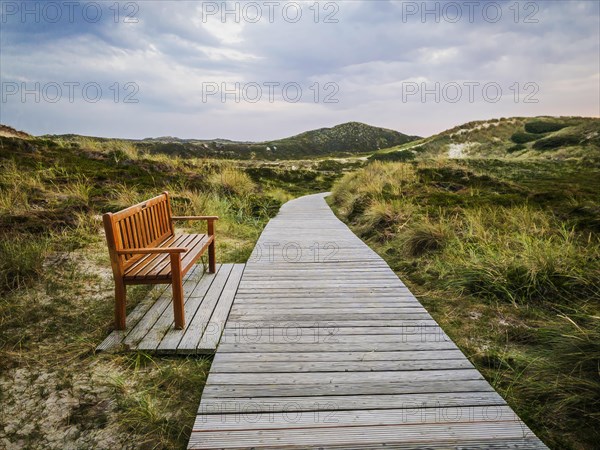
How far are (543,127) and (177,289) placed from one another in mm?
44991

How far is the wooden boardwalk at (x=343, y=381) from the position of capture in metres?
1.89

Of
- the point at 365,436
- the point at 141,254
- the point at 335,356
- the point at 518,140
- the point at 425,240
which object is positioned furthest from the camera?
the point at 518,140

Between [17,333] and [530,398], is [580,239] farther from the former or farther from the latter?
[17,333]

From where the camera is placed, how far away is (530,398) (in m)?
2.25

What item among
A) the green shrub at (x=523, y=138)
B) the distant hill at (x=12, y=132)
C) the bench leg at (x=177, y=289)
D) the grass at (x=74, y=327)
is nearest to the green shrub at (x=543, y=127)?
the green shrub at (x=523, y=138)

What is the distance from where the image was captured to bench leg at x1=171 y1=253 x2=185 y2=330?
3.05m

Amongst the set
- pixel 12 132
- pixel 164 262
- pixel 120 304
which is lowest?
pixel 120 304

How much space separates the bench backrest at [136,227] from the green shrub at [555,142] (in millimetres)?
31913

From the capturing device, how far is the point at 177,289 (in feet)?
10.1

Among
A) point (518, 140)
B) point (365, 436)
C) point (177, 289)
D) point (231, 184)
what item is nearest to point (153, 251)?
point (177, 289)

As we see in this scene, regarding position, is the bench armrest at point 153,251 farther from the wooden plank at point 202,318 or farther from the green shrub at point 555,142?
the green shrub at point 555,142

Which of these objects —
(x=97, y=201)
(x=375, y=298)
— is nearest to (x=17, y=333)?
(x=375, y=298)

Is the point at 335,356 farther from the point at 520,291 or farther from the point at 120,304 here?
the point at 520,291

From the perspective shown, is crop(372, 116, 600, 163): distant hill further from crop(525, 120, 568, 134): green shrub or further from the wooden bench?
the wooden bench
